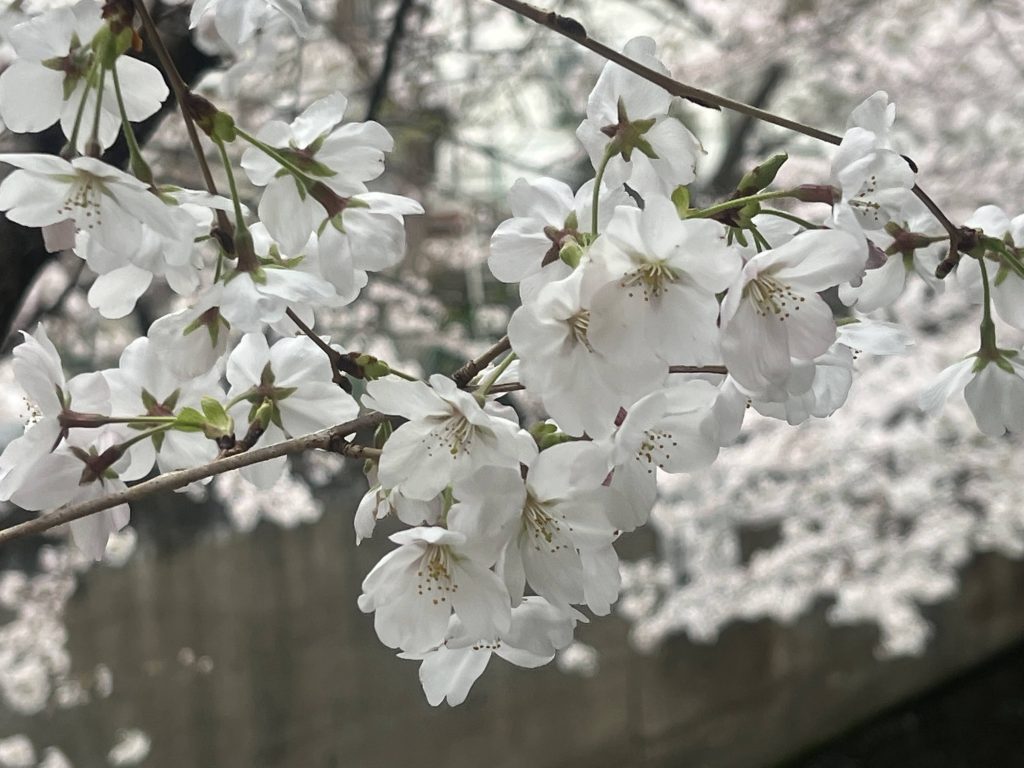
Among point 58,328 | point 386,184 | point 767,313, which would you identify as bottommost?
point 58,328

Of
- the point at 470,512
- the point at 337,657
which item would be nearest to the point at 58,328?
the point at 337,657

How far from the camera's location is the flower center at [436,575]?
1.15 ft

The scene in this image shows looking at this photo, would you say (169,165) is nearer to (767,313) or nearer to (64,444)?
(64,444)

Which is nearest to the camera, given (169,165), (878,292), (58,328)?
(878,292)

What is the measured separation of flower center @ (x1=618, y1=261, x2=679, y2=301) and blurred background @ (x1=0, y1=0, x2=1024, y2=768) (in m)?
1.22

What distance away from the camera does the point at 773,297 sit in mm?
309

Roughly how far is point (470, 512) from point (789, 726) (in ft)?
10.3

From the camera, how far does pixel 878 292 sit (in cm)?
42

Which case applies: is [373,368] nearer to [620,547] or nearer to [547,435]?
[547,435]

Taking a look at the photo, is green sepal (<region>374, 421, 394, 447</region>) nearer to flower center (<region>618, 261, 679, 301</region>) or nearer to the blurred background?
flower center (<region>618, 261, 679, 301</region>)

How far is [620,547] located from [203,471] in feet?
7.51

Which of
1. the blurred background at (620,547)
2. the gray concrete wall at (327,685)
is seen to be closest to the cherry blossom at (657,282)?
the blurred background at (620,547)

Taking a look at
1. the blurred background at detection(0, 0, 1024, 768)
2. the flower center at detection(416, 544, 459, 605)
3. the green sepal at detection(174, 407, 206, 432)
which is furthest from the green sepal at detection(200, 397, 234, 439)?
the blurred background at detection(0, 0, 1024, 768)

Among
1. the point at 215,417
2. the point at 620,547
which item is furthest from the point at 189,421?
the point at 620,547
